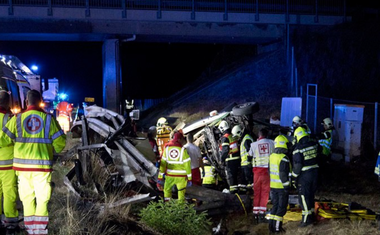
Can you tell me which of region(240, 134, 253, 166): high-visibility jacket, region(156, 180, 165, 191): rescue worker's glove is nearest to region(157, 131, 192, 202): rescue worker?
region(156, 180, 165, 191): rescue worker's glove

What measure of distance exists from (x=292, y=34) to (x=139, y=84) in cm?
1665

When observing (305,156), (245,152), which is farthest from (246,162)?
(305,156)

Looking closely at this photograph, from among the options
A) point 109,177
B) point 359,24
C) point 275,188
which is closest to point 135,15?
point 359,24

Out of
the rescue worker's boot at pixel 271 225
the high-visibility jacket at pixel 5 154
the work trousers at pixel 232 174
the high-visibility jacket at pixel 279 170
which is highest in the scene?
the high-visibility jacket at pixel 5 154

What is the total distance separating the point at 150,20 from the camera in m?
25.5

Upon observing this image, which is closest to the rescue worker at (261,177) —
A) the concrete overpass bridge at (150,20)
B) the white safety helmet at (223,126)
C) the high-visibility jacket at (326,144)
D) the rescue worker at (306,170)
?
the rescue worker at (306,170)

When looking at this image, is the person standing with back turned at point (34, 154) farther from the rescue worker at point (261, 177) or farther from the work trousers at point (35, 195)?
the rescue worker at point (261, 177)

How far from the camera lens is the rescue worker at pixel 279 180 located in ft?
25.4

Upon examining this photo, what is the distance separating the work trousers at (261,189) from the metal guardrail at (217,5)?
1837cm

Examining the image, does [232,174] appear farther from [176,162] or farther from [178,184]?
[176,162]

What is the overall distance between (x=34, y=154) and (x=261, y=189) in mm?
4648

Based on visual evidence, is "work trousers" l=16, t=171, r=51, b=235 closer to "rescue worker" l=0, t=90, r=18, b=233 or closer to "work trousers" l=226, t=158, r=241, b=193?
"rescue worker" l=0, t=90, r=18, b=233

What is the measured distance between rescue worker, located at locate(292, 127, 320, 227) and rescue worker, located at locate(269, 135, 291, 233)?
23cm

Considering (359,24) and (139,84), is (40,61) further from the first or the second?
(359,24)
